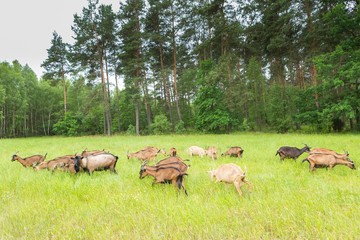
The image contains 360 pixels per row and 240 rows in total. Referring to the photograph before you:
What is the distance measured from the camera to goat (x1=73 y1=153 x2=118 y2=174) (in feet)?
22.9

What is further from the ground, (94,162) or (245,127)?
(245,127)

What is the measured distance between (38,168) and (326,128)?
86.5 feet

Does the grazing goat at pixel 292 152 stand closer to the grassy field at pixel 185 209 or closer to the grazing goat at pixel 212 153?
the grassy field at pixel 185 209

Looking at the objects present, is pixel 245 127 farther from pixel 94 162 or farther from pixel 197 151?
pixel 94 162

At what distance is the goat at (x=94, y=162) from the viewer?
22.9 ft

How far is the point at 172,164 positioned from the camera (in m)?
5.79

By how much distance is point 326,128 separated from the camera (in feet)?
78.2

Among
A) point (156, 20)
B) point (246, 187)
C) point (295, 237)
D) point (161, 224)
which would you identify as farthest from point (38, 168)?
point (156, 20)

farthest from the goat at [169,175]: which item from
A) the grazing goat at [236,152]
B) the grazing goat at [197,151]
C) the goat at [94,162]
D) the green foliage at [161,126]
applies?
the green foliage at [161,126]

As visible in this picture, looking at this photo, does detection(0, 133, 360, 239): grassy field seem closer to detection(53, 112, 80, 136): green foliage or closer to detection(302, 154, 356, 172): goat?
detection(302, 154, 356, 172): goat

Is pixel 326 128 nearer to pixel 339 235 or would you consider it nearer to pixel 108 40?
pixel 339 235

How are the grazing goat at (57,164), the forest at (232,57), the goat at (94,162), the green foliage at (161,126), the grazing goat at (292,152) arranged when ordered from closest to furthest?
the goat at (94,162) < the grazing goat at (57,164) < the grazing goat at (292,152) < the forest at (232,57) < the green foliage at (161,126)

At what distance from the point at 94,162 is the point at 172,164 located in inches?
113

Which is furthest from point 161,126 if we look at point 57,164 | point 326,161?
point 326,161
